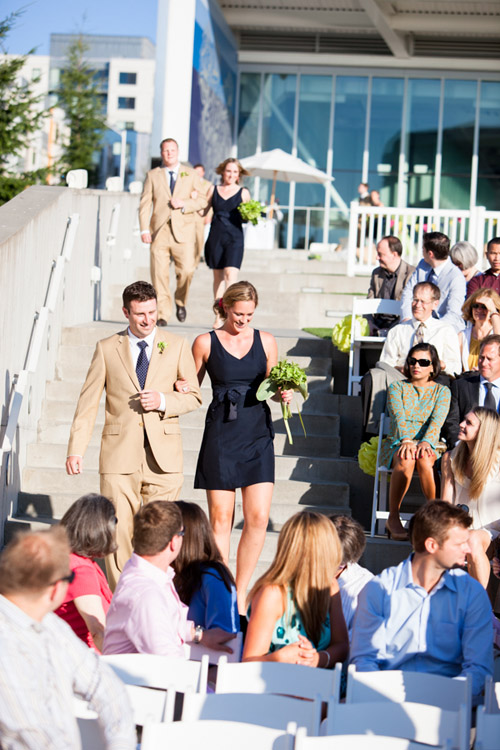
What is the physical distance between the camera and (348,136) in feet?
74.2

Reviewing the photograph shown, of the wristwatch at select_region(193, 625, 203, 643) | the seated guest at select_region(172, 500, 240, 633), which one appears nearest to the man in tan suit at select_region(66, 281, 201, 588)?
the seated guest at select_region(172, 500, 240, 633)

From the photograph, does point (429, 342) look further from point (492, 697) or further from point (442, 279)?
point (492, 697)

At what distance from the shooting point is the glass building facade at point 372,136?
73.5 feet

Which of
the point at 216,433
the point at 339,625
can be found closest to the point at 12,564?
the point at 339,625

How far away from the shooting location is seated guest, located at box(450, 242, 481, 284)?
927cm

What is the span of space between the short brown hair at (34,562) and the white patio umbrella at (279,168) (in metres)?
15.3

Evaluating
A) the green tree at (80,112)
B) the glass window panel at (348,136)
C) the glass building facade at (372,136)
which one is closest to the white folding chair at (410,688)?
the glass building facade at (372,136)

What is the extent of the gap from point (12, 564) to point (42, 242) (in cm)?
573

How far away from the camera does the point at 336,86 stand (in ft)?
73.9

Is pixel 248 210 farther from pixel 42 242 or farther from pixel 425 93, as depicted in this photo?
pixel 425 93

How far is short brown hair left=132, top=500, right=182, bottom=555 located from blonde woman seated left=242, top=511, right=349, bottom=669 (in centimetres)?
44

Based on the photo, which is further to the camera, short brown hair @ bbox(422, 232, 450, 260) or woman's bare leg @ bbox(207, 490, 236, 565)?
short brown hair @ bbox(422, 232, 450, 260)

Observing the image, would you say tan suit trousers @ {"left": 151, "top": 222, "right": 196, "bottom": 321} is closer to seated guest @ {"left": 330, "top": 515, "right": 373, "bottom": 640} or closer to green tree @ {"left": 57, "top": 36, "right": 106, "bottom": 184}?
seated guest @ {"left": 330, "top": 515, "right": 373, "bottom": 640}

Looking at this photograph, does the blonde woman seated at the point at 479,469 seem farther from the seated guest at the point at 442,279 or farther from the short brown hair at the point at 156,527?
the seated guest at the point at 442,279
